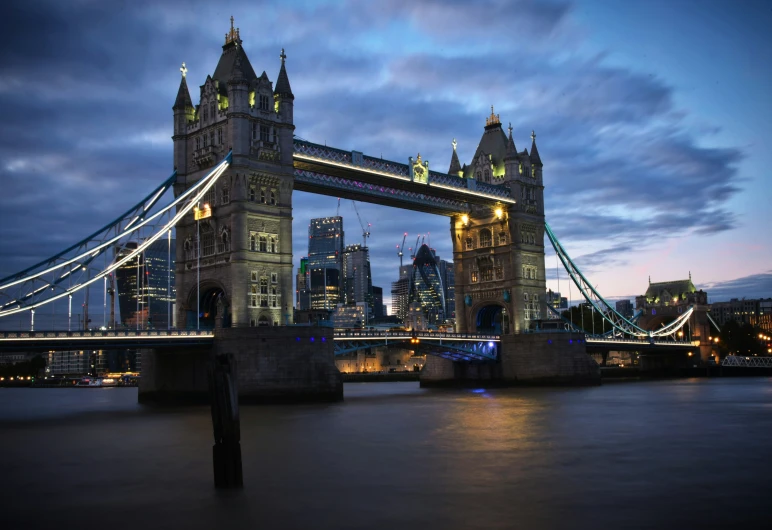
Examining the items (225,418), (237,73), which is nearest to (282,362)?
(237,73)

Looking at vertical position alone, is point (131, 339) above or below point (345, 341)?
above

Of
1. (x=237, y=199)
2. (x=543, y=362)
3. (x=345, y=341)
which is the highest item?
(x=237, y=199)

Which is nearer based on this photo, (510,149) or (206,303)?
(206,303)

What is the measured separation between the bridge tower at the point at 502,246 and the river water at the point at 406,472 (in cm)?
3496

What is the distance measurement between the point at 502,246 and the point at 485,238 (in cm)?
258

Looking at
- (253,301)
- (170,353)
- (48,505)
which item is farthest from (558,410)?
(48,505)

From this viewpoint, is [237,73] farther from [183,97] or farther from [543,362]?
[543,362]

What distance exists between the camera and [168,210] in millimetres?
54219

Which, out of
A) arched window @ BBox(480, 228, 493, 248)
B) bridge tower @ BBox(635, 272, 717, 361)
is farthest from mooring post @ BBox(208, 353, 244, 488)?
bridge tower @ BBox(635, 272, 717, 361)

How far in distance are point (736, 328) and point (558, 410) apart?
329 feet

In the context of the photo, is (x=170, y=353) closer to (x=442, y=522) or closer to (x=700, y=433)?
(x=700, y=433)

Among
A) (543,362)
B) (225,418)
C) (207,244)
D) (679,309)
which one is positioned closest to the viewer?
(225,418)

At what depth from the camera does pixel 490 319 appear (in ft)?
285

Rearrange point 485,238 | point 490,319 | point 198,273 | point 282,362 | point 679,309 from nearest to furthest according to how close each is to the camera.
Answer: point 282,362, point 198,273, point 485,238, point 490,319, point 679,309
